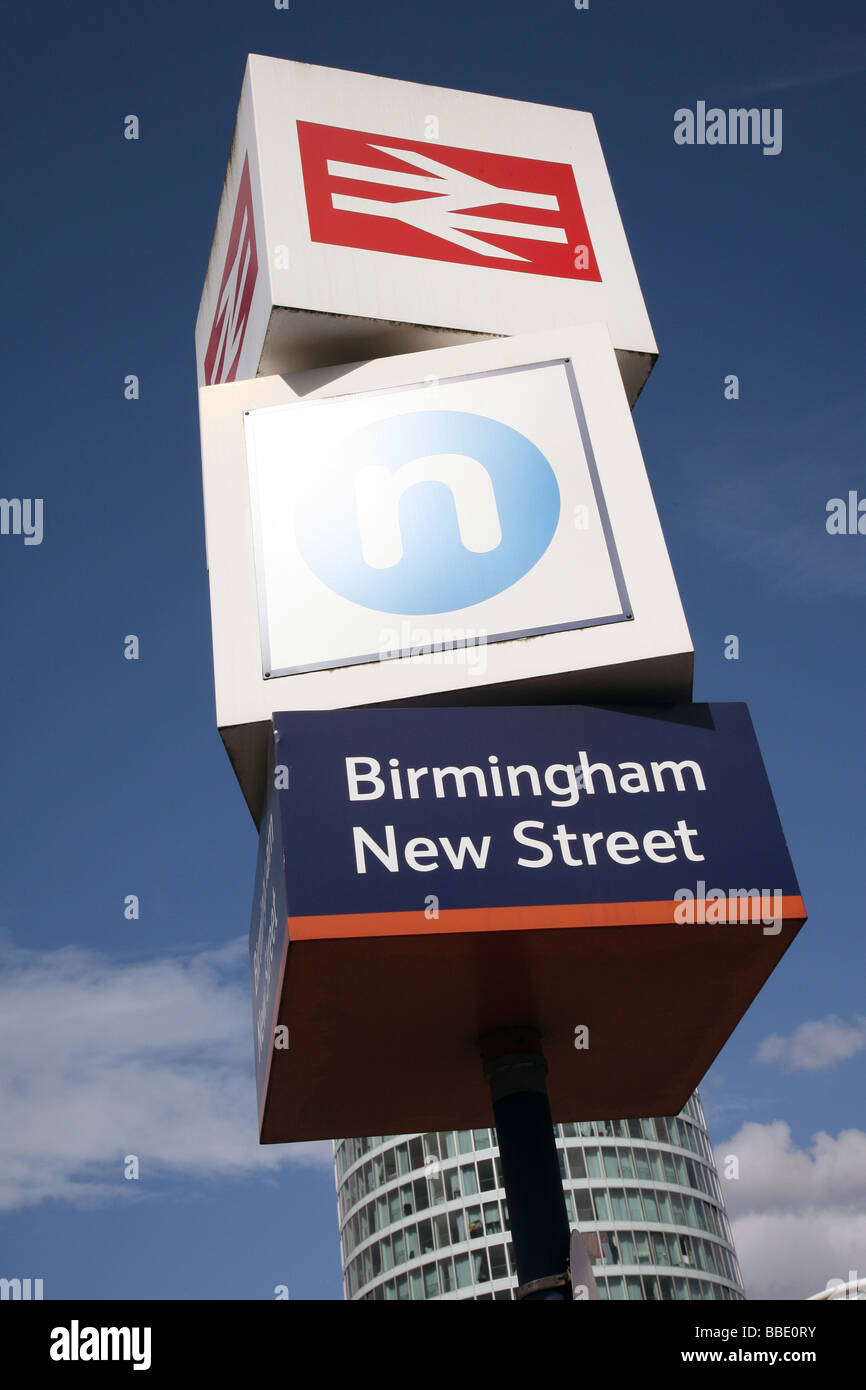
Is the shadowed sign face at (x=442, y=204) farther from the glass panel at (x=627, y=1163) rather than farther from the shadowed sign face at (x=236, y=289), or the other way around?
the glass panel at (x=627, y=1163)

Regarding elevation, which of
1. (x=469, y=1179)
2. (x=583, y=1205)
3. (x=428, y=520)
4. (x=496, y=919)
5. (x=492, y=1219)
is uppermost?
(x=469, y=1179)

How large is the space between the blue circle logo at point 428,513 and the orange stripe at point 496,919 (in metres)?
2.64

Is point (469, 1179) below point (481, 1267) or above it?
above

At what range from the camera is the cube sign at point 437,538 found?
29.1ft

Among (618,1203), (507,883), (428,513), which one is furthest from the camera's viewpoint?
(618,1203)

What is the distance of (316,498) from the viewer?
9.83 m

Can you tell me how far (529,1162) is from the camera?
8.36 metres

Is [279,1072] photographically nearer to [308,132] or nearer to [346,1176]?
[308,132]

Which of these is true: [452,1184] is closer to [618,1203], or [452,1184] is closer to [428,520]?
[618,1203]

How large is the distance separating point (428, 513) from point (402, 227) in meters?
3.53

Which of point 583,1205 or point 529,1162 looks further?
point 583,1205

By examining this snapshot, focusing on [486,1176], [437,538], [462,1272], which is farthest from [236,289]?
[486,1176]

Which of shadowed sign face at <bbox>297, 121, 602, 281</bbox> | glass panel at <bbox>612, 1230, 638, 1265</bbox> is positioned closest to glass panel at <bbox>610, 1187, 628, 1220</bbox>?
glass panel at <bbox>612, 1230, 638, 1265</bbox>

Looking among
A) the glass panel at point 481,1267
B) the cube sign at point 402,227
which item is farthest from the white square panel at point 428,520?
the glass panel at point 481,1267
